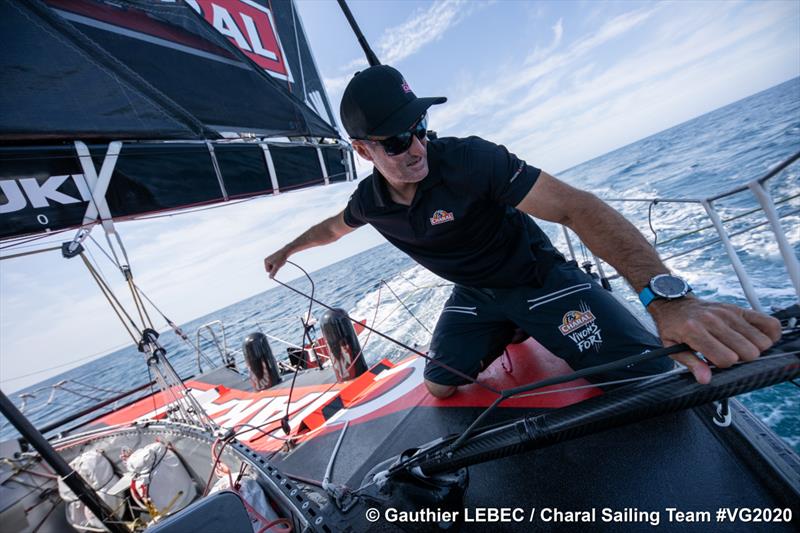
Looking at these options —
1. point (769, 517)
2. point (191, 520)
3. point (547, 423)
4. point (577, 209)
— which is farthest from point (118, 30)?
point (769, 517)

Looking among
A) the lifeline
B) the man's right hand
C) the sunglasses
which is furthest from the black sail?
the lifeline

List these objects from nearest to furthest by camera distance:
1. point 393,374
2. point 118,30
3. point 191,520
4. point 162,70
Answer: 1. point 191,520
2. point 118,30
3. point 162,70
4. point 393,374

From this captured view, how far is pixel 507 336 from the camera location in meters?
2.40

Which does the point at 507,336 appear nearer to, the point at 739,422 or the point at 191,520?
the point at 739,422

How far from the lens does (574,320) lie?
1.91m

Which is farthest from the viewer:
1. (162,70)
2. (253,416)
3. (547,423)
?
(253,416)

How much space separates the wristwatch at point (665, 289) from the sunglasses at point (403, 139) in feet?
4.29

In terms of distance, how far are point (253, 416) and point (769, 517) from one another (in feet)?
15.2

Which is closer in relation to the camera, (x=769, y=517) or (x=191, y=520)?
(x=191, y=520)

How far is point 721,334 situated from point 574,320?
1.08 m

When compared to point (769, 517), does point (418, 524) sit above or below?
above

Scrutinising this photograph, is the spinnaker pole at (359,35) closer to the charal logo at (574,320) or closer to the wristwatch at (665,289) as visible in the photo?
the charal logo at (574,320)

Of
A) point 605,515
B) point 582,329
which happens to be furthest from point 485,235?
point 605,515

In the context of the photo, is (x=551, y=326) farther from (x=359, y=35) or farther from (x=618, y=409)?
(x=359, y=35)
